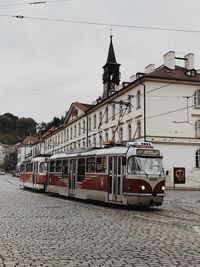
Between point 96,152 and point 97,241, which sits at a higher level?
point 96,152

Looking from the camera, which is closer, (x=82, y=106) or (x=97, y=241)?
(x=97, y=241)

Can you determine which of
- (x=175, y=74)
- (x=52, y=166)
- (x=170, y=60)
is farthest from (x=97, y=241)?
(x=170, y=60)

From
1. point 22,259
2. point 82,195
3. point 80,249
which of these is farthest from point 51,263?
point 82,195

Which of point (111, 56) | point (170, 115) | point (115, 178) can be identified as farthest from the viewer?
point (111, 56)

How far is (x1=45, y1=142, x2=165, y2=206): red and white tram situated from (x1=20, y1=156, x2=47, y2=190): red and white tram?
382 inches

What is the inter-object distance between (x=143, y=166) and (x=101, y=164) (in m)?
2.74

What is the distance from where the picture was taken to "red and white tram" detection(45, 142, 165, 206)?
745 inches

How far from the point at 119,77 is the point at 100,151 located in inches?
1968

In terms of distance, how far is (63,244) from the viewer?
9531 mm

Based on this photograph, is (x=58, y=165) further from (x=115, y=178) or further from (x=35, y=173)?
(x=115, y=178)

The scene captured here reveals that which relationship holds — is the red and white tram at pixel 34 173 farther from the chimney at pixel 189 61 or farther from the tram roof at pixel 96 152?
the chimney at pixel 189 61

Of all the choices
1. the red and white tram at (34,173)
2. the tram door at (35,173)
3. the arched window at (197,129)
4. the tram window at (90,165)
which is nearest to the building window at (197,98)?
the arched window at (197,129)

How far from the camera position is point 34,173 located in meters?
37.0

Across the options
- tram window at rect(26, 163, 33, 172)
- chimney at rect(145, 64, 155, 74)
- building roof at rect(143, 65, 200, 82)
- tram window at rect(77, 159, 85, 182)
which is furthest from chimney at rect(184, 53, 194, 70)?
tram window at rect(77, 159, 85, 182)
